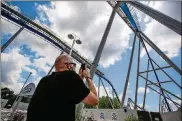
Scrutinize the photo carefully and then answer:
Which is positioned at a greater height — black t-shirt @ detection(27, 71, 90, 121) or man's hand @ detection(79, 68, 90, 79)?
man's hand @ detection(79, 68, 90, 79)

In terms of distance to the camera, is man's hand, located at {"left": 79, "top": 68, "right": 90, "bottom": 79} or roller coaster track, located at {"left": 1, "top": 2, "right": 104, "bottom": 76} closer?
man's hand, located at {"left": 79, "top": 68, "right": 90, "bottom": 79}

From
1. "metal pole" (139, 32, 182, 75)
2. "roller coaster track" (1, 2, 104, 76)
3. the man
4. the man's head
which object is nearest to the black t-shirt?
the man

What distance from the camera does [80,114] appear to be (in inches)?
243

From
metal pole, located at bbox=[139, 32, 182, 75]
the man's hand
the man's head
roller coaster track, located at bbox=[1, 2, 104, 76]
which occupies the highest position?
roller coaster track, located at bbox=[1, 2, 104, 76]

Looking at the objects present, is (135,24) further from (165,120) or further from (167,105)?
(165,120)

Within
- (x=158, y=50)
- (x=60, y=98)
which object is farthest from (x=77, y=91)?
(x=158, y=50)

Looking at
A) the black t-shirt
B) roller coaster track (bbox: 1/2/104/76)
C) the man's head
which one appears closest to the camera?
the black t-shirt

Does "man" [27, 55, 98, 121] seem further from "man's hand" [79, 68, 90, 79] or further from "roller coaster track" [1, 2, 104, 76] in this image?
"roller coaster track" [1, 2, 104, 76]

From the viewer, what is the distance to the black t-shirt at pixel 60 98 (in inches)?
50.8

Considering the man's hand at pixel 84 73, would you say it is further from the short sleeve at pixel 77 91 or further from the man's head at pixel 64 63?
the short sleeve at pixel 77 91

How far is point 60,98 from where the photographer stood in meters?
1.32

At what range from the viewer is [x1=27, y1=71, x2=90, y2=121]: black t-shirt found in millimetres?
1290

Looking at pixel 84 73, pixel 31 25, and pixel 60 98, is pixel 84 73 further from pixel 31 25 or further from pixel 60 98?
pixel 31 25

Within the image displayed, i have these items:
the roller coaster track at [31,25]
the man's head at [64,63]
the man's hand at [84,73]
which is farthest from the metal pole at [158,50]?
the man's head at [64,63]
